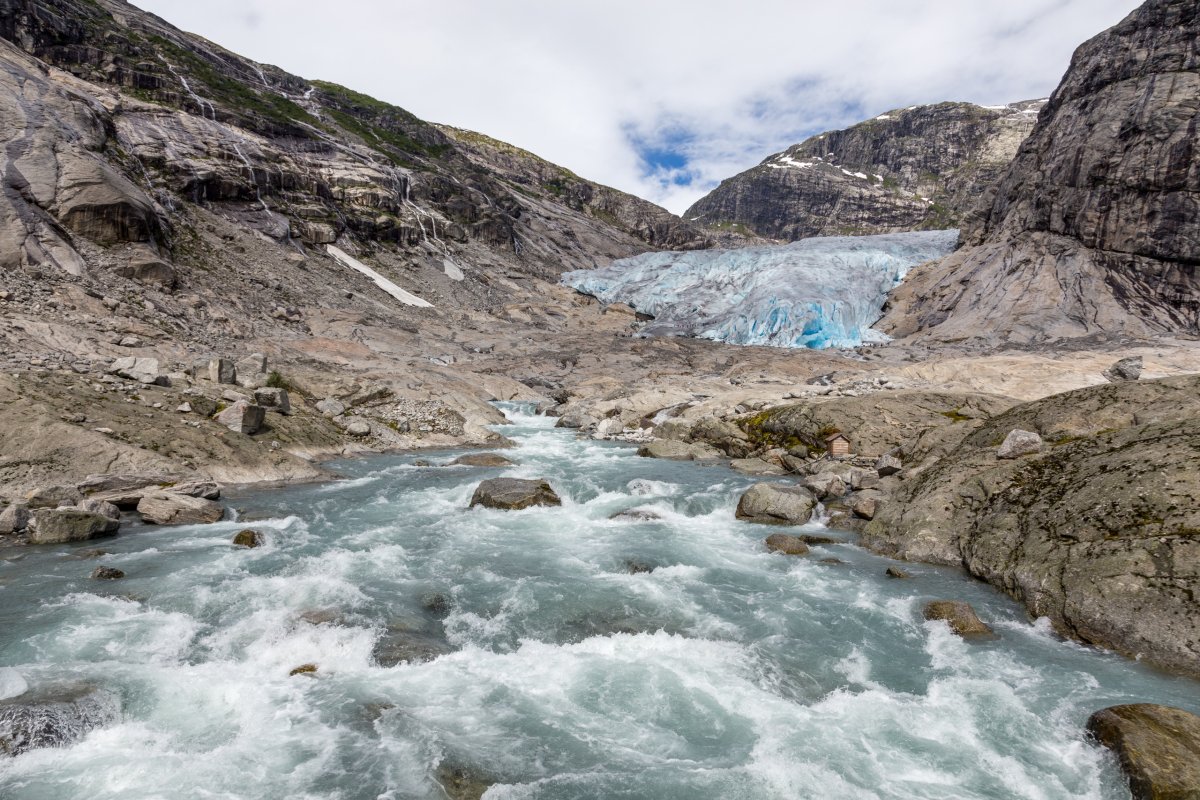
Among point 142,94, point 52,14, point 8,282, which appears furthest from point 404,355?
point 52,14

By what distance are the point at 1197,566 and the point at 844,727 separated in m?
5.31

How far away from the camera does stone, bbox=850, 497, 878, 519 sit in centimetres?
1438

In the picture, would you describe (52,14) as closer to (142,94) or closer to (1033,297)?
(142,94)

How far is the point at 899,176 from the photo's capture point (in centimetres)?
18038

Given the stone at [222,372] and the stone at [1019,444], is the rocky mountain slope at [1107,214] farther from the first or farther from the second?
the stone at [222,372]

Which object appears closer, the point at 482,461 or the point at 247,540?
the point at 247,540

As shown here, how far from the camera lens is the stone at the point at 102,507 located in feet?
40.0

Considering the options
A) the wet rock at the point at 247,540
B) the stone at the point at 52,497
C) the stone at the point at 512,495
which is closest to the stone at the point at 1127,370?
the stone at the point at 512,495

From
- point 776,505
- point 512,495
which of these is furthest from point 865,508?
point 512,495

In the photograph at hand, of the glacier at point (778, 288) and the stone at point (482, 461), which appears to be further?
the glacier at point (778, 288)

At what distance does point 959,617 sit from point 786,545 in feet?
13.1

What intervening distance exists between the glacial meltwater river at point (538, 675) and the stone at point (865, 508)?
177 centimetres

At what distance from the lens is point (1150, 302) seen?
141 ft

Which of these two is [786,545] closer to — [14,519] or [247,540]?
[247,540]
